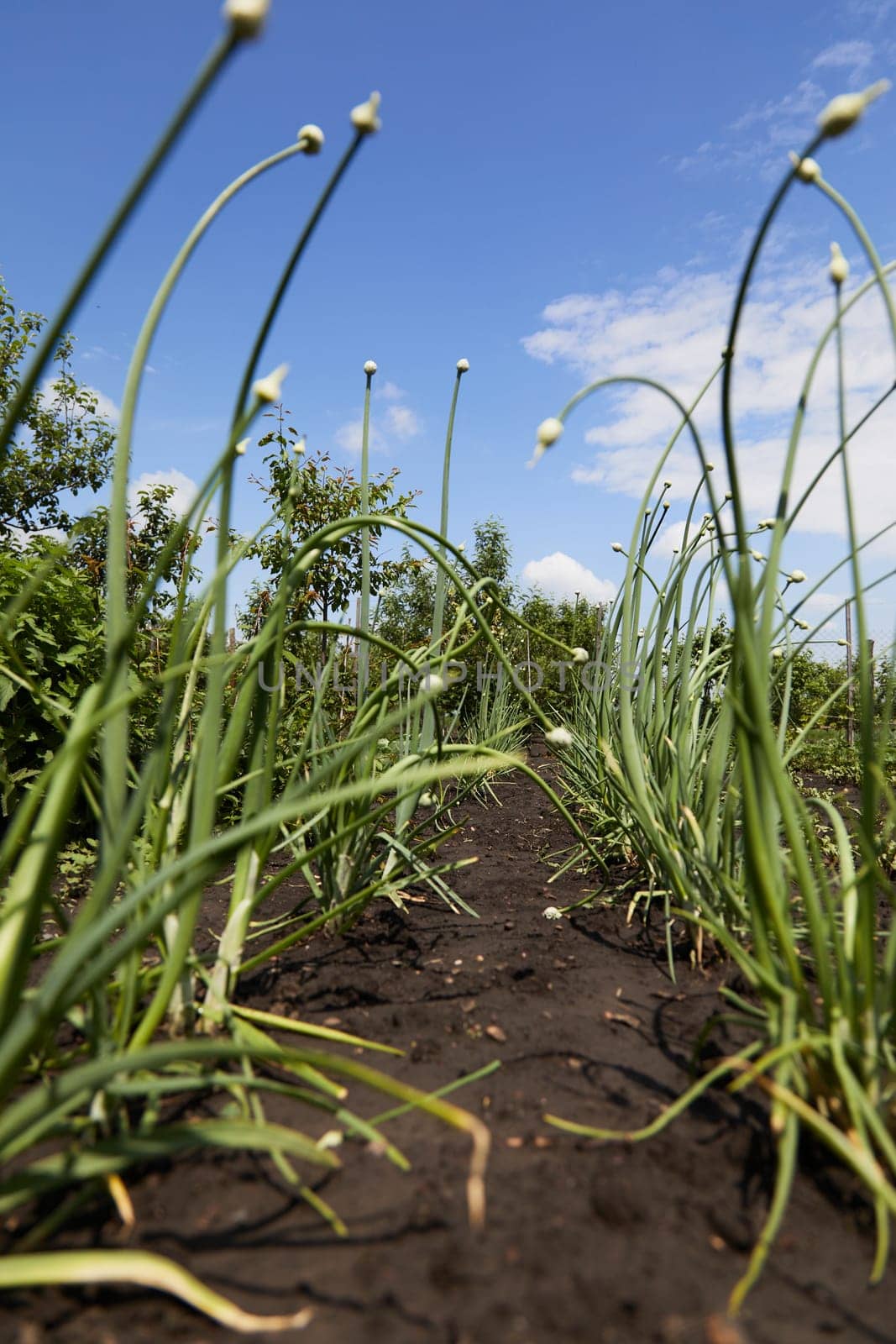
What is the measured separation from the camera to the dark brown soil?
733mm

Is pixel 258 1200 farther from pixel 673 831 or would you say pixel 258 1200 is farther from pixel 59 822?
pixel 673 831

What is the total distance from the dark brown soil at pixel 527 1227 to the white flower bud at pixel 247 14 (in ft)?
3.67

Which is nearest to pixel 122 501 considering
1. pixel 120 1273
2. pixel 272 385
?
pixel 272 385

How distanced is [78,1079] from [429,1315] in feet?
1.38

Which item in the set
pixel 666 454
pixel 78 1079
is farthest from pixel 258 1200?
pixel 666 454

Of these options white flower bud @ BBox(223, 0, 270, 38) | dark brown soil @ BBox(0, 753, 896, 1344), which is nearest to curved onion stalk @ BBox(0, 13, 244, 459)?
white flower bud @ BBox(223, 0, 270, 38)

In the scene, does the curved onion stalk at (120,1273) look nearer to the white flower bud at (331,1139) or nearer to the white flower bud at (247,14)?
the white flower bud at (331,1139)

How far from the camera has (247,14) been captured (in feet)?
1.79

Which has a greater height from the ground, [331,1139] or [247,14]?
[247,14]

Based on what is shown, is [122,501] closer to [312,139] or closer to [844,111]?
[312,139]

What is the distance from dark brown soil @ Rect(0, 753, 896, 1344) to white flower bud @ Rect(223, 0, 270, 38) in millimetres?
1120

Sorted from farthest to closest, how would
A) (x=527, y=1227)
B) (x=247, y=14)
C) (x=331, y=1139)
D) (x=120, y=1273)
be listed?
(x=331, y=1139)
(x=527, y=1227)
(x=120, y=1273)
(x=247, y=14)

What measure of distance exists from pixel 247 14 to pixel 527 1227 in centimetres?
117

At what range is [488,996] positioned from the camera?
152 centimetres
